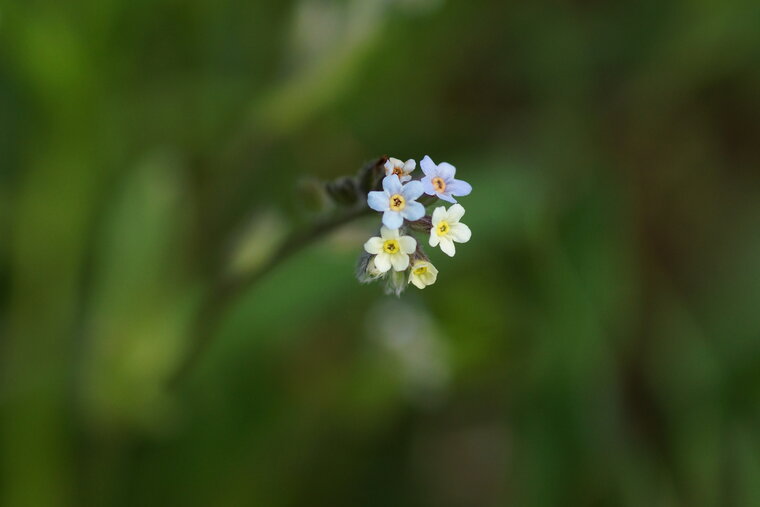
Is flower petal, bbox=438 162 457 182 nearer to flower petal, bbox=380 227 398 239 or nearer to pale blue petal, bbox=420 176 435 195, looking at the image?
pale blue petal, bbox=420 176 435 195

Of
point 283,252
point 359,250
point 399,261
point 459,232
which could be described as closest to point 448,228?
point 459,232

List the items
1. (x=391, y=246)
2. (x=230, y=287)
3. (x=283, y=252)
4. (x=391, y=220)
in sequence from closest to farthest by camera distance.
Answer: (x=391, y=220) < (x=391, y=246) < (x=283, y=252) < (x=230, y=287)

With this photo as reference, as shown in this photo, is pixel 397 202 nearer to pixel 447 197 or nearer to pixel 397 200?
pixel 397 200

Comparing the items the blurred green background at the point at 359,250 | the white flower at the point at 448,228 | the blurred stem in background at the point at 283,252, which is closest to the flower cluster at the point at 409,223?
the white flower at the point at 448,228

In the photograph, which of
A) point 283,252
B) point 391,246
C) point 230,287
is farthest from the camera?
point 230,287

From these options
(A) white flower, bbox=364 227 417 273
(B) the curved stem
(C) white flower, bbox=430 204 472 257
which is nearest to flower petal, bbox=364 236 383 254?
(A) white flower, bbox=364 227 417 273

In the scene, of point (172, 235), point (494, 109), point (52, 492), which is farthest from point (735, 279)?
point (52, 492)

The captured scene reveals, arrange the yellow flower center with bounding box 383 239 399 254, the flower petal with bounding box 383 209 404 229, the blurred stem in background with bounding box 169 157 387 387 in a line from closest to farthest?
1. the flower petal with bounding box 383 209 404 229
2. the yellow flower center with bounding box 383 239 399 254
3. the blurred stem in background with bounding box 169 157 387 387

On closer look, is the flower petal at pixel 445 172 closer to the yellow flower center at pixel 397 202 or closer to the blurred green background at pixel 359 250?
the yellow flower center at pixel 397 202

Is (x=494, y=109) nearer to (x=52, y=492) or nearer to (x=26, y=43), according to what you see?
(x=26, y=43)
